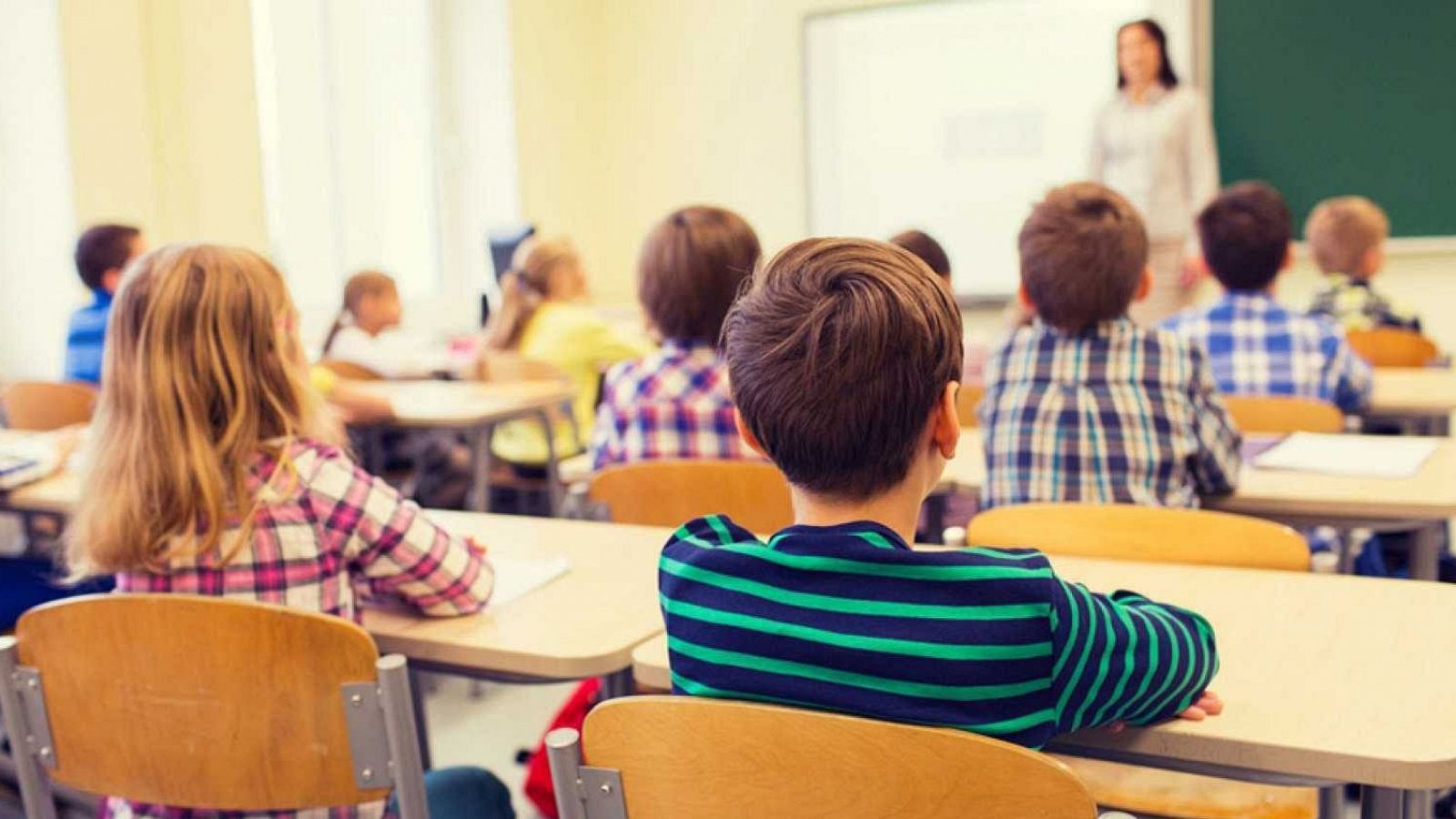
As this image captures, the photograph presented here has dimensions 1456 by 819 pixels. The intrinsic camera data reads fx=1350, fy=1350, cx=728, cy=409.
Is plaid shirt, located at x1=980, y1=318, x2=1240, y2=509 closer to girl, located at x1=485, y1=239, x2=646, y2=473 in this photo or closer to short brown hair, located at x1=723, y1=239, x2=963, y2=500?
short brown hair, located at x1=723, y1=239, x2=963, y2=500

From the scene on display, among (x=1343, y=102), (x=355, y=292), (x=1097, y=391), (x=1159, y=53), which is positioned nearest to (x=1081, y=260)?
(x=1097, y=391)

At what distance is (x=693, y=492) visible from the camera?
7.15 feet

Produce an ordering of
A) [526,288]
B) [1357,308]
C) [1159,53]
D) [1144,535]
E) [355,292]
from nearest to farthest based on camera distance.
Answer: [1144,535]
[1357,308]
[526,288]
[355,292]
[1159,53]

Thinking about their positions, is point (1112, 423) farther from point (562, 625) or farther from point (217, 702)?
point (217, 702)

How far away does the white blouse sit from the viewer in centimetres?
522

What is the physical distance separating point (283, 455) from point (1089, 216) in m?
1.33

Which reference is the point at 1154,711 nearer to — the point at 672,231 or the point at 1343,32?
the point at 672,231

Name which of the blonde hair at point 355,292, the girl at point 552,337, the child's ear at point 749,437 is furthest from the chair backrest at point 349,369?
the child's ear at point 749,437

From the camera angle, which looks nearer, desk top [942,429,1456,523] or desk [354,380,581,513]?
desk top [942,429,1456,523]

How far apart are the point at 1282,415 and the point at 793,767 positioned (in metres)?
2.11

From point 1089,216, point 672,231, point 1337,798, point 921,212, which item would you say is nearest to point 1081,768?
point 1337,798

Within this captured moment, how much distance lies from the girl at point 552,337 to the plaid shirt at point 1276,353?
1.89 m

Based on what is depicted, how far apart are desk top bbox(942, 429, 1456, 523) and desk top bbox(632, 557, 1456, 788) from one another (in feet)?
1.89

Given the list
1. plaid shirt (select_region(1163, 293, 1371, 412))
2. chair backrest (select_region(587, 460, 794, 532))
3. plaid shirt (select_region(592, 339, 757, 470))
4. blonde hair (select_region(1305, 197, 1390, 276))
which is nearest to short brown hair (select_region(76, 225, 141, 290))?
plaid shirt (select_region(592, 339, 757, 470))
